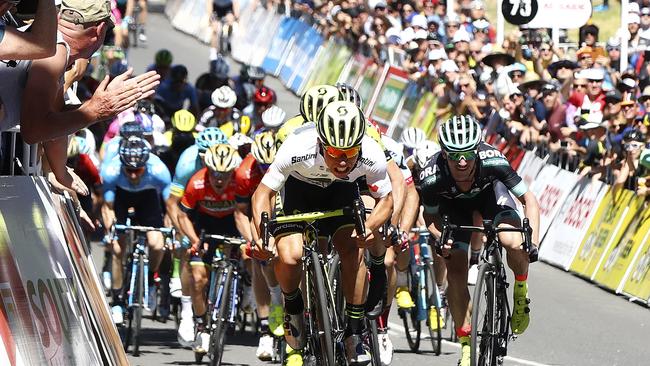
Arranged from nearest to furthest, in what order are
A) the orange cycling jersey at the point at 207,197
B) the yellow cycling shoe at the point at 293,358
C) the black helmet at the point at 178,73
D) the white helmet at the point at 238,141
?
the yellow cycling shoe at the point at 293,358 → the orange cycling jersey at the point at 207,197 → the white helmet at the point at 238,141 → the black helmet at the point at 178,73

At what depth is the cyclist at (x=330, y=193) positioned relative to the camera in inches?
361

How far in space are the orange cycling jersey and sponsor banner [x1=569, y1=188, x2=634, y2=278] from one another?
5349 millimetres

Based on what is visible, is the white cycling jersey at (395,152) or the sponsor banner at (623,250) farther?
the sponsor banner at (623,250)

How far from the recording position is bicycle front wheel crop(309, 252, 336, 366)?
30.5 feet

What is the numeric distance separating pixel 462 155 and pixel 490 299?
0.94 metres

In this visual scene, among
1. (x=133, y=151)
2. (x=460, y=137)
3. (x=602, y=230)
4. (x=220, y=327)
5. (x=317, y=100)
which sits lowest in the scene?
(x=602, y=230)

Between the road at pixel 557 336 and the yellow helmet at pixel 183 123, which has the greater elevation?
the yellow helmet at pixel 183 123

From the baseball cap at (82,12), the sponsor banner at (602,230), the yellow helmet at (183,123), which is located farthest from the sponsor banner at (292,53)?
the baseball cap at (82,12)

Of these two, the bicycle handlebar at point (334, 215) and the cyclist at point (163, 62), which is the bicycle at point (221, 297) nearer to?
the bicycle handlebar at point (334, 215)

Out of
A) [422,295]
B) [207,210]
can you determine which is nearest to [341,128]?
[207,210]

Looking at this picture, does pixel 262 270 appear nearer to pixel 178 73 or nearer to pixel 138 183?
pixel 138 183

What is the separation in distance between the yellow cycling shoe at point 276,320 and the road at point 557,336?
112 cm

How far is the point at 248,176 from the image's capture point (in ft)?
41.2

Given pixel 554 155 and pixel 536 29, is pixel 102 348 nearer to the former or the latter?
pixel 554 155
